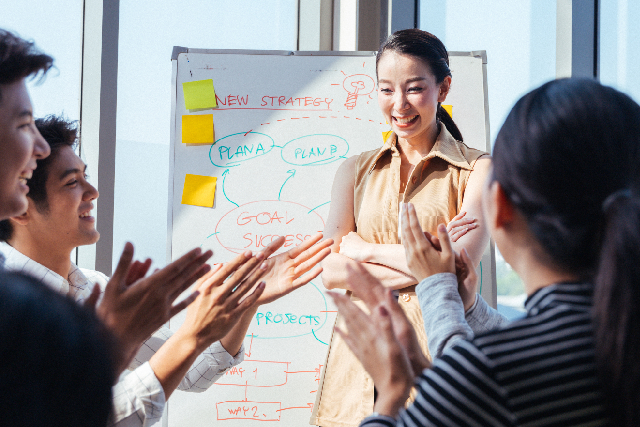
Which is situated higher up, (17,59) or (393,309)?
(17,59)

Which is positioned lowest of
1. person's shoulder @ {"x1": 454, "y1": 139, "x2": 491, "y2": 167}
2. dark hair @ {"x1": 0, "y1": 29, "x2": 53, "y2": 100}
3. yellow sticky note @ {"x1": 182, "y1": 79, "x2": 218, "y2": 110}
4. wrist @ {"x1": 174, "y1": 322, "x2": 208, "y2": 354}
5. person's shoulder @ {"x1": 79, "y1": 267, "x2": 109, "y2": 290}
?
wrist @ {"x1": 174, "y1": 322, "x2": 208, "y2": 354}

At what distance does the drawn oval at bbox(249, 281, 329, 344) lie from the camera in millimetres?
2012

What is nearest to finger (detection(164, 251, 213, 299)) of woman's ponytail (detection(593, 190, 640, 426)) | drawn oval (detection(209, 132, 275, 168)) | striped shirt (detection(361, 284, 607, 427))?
striped shirt (detection(361, 284, 607, 427))

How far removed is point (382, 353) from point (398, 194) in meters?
1.04

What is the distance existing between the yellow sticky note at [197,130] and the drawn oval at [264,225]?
305 mm

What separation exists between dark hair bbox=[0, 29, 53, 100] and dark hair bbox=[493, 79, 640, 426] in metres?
0.91

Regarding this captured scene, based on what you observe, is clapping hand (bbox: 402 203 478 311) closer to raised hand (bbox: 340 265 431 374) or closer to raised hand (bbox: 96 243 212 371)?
raised hand (bbox: 340 265 431 374)

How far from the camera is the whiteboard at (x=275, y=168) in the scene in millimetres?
1991

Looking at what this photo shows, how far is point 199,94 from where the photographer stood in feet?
6.93

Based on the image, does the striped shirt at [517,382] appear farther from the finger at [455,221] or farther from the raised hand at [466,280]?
the finger at [455,221]

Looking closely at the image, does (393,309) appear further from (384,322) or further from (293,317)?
(293,317)

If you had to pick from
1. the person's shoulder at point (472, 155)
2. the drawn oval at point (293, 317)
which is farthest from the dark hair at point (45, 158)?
the person's shoulder at point (472, 155)

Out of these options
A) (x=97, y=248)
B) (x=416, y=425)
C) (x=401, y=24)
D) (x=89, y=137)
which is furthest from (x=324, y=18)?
(x=416, y=425)

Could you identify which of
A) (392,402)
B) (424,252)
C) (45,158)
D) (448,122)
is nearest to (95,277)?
(45,158)
